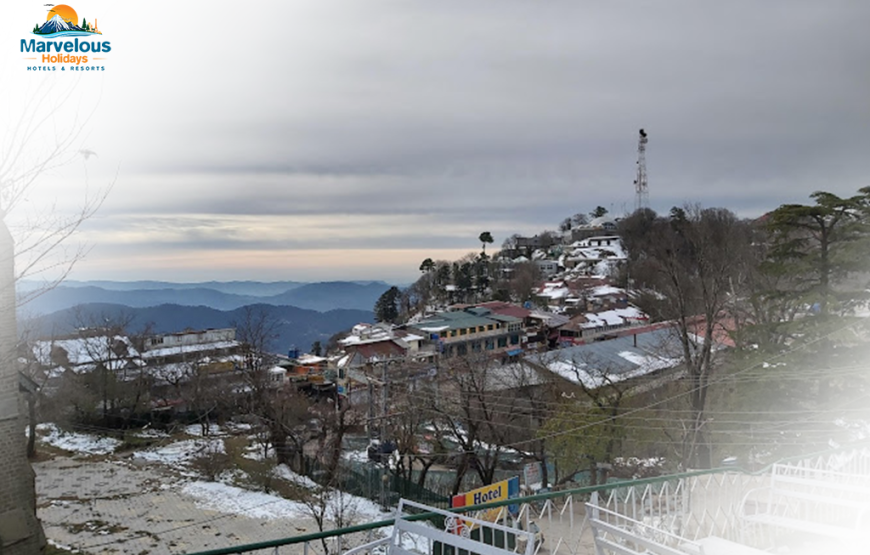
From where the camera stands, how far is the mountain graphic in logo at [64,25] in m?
5.38

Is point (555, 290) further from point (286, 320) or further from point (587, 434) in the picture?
point (286, 320)

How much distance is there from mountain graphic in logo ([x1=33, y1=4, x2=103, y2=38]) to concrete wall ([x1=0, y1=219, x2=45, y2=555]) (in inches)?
141

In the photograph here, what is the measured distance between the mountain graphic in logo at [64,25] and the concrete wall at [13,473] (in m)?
3.58

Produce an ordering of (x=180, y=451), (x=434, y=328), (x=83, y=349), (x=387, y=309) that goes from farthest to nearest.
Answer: (x=387, y=309) < (x=434, y=328) < (x=83, y=349) < (x=180, y=451)

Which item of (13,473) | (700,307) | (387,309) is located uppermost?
(700,307)

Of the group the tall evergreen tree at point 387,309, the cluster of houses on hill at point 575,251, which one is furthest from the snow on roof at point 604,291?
the tall evergreen tree at point 387,309

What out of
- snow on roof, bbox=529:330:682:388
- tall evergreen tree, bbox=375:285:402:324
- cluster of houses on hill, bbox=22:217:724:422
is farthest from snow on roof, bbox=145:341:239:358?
tall evergreen tree, bbox=375:285:402:324

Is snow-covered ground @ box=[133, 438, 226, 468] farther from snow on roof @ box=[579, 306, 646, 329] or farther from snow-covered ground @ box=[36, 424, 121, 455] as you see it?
snow on roof @ box=[579, 306, 646, 329]

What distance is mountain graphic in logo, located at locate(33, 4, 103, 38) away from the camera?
5379 millimetres

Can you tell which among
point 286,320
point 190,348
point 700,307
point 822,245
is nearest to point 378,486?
point 700,307

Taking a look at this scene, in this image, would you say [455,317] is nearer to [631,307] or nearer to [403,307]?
[631,307]

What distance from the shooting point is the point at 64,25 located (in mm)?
5645

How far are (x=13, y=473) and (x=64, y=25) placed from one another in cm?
593

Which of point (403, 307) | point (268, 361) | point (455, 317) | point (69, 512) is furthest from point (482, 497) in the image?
point (403, 307)
